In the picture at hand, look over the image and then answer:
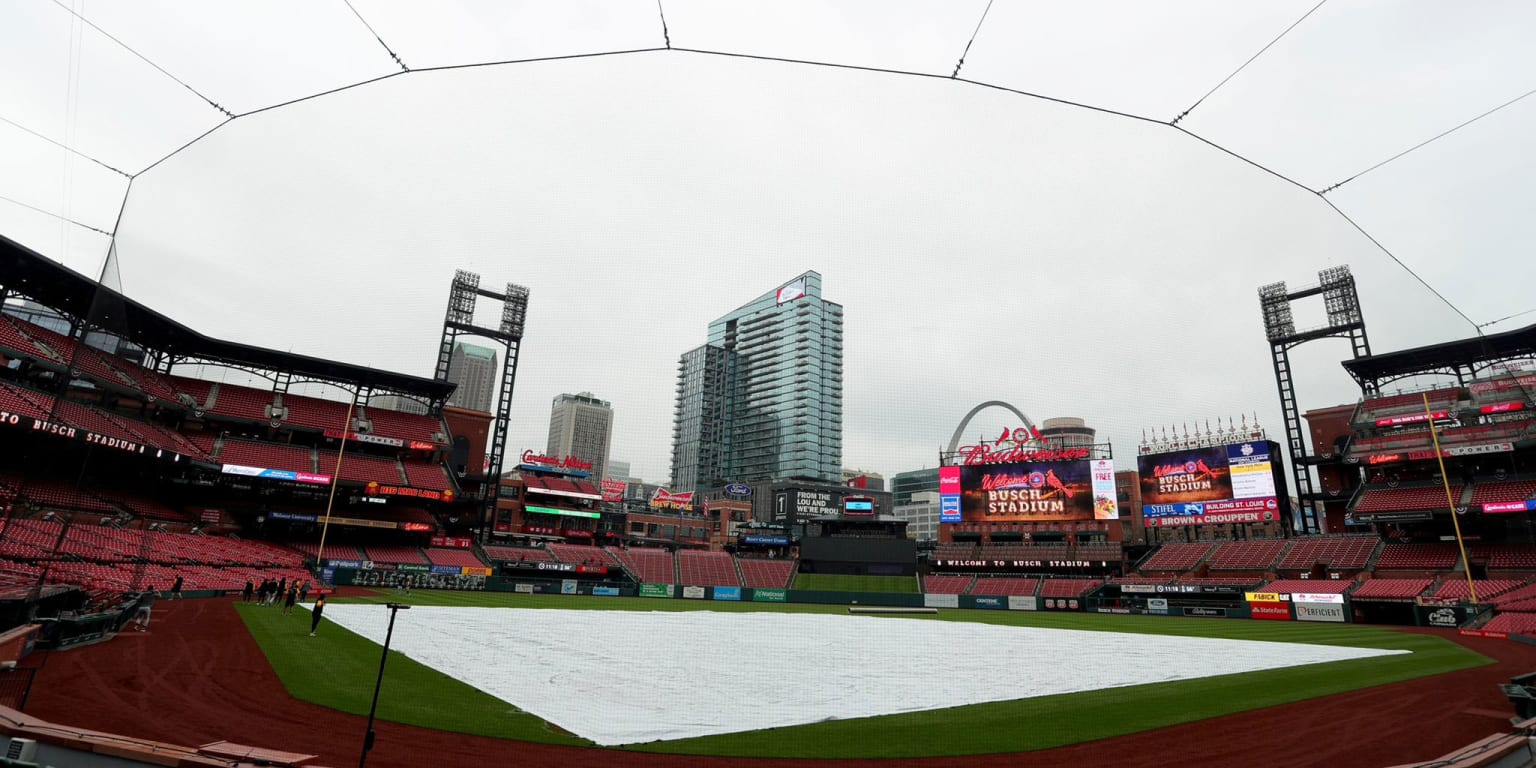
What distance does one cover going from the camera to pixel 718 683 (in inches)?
631

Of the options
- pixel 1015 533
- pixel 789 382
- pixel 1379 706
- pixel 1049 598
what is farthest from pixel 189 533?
pixel 789 382

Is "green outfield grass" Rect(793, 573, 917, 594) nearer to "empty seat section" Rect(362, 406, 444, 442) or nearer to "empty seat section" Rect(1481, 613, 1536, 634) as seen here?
"empty seat section" Rect(1481, 613, 1536, 634)

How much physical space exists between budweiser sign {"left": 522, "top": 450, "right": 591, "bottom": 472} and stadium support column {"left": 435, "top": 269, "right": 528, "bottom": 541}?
8.74m

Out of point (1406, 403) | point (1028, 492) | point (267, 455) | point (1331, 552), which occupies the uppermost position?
point (1406, 403)

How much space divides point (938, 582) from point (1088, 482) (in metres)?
17.3

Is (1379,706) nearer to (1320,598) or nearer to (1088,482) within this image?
(1320,598)

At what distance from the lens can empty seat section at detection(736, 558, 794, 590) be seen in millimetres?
67631

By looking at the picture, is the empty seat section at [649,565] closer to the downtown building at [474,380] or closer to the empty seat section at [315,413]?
the empty seat section at [315,413]

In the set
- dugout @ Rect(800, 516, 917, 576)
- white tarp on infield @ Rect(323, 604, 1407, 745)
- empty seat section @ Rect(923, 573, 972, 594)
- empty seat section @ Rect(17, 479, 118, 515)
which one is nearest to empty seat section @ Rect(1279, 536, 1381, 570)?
empty seat section @ Rect(923, 573, 972, 594)

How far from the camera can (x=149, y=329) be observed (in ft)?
162

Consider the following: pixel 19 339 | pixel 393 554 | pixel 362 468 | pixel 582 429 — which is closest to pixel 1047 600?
pixel 393 554

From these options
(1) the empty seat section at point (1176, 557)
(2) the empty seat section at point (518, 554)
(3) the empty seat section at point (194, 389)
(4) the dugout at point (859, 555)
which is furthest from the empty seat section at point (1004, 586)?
(3) the empty seat section at point (194, 389)

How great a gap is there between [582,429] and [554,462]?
3693cm

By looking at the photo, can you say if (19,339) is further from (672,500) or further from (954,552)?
(954,552)
